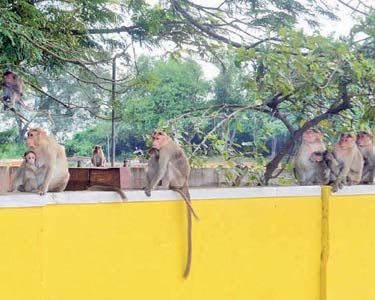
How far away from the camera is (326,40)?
201 inches

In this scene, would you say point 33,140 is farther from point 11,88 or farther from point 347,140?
point 347,140

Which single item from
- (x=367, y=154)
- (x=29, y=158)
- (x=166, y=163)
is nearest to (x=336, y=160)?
(x=367, y=154)

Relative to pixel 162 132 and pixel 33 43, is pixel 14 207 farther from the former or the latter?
pixel 33 43

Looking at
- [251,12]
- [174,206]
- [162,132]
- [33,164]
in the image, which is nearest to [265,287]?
[174,206]

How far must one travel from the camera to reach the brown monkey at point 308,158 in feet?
19.4

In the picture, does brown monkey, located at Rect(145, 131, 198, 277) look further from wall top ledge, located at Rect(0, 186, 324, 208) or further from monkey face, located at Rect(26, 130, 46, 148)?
monkey face, located at Rect(26, 130, 46, 148)

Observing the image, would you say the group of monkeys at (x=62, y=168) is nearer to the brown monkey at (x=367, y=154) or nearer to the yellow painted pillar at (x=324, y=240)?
the yellow painted pillar at (x=324, y=240)

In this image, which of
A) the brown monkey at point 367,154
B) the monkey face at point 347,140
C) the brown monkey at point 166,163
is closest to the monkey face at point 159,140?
the brown monkey at point 166,163

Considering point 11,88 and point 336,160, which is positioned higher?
point 11,88

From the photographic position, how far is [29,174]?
14.5ft

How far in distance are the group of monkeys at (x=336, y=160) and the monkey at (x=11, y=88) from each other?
130 inches

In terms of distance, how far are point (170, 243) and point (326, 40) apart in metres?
2.26

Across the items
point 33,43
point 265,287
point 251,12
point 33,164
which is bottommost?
point 265,287

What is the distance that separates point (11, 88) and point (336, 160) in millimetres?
3781
